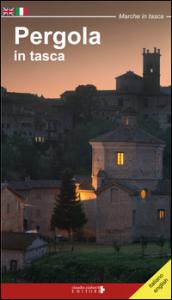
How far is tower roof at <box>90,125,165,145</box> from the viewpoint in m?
10.0

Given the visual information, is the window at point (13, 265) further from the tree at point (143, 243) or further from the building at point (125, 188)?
the tree at point (143, 243)

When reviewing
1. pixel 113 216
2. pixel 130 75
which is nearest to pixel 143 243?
pixel 113 216

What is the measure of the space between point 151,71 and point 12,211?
2100mm

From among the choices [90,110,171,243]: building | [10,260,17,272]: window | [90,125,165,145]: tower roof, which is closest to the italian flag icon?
[90,110,171,243]: building

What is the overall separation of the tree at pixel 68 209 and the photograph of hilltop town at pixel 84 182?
1cm

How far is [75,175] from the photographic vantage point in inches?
368

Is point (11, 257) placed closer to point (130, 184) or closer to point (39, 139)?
point (39, 139)

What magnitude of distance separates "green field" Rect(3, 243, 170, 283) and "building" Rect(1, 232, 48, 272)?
0.10 m

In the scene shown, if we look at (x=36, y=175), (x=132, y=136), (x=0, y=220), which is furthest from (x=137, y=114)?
(x=0, y=220)

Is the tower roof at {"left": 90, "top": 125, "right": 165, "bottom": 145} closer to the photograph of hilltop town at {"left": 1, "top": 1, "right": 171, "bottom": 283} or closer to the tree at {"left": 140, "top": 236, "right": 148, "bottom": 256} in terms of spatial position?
the photograph of hilltop town at {"left": 1, "top": 1, "right": 171, "bottom": 283}

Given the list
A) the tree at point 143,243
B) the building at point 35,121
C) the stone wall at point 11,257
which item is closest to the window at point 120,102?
the building at point 35,121

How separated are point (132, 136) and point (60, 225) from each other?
1.81m

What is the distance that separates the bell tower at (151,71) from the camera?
7949 millimetres

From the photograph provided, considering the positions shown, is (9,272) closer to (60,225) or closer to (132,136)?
(60,225)
